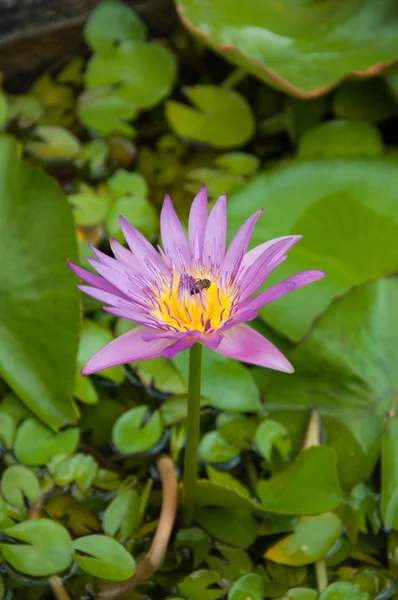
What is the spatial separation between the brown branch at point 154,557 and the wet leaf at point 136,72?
4.14 feet

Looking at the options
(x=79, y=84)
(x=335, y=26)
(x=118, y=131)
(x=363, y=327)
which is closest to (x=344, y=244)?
(x=363, y=327)

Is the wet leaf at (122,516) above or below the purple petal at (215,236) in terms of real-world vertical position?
below

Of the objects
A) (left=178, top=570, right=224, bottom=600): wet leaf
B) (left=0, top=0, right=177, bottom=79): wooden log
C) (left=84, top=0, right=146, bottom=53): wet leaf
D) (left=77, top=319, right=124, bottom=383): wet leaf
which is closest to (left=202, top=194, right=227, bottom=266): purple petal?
(left=77, top=319, right=124, bottom=383): wet leaf

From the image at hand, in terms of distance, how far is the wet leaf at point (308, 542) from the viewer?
1.30 meters

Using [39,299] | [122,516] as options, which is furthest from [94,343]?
[122,516]

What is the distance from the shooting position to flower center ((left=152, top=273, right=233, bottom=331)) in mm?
1072

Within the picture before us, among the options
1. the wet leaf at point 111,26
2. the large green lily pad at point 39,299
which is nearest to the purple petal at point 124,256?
the large green lily pad at point 39,299

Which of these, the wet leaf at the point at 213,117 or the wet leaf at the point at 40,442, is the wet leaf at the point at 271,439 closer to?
the wet leaf at the point at 40,442

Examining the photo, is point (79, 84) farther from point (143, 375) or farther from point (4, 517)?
point (4, 517)

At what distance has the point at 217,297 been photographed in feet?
3.66

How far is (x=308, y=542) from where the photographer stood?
131 centimetres

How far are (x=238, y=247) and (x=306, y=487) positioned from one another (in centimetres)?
50

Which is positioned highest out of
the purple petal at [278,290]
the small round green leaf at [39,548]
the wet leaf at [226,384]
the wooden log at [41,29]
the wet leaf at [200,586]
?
the purple petal at [278,290]

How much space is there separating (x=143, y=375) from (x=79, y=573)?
1.43ft
